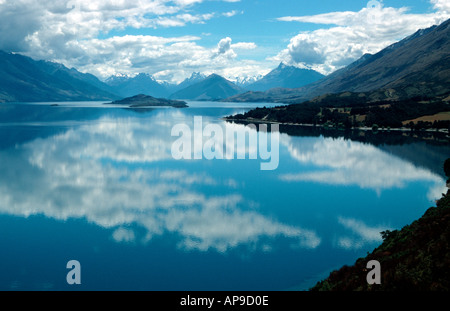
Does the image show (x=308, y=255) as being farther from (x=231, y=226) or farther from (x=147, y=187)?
(x=147, y=187)

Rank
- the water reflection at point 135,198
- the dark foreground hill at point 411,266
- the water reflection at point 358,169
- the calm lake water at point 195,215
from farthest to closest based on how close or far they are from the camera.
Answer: the water reflection at point 358,169 < the water reflection at point 135,198 < the calm lake water at point 195,215 < the dark foreground hill at point 411,266

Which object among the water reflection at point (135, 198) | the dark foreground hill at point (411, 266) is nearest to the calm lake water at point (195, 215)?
the water reflection at point (135, 198)

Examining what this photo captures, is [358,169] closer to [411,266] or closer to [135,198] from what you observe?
[135,198]

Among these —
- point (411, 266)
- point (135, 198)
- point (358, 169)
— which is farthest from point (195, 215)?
point (358, 169)

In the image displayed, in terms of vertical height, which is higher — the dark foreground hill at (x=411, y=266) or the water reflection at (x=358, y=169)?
the water reflection at (x=358, y=169)

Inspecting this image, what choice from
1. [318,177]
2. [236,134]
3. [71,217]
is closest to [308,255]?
[71,217]

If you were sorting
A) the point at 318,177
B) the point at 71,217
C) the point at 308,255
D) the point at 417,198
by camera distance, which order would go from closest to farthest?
the point at 308,255 → the point at 71,217 → the point at 417,198 → the point at 318,177

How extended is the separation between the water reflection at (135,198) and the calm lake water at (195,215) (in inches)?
10.1

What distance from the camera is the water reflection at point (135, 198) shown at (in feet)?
177

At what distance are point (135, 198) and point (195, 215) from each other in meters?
15.4

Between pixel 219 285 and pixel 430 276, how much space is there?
1984cm

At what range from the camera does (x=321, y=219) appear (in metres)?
61.3

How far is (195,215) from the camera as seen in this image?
61625 mm

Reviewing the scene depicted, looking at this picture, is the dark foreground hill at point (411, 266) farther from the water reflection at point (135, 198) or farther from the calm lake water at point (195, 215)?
the water reflection at point (135, 198)
